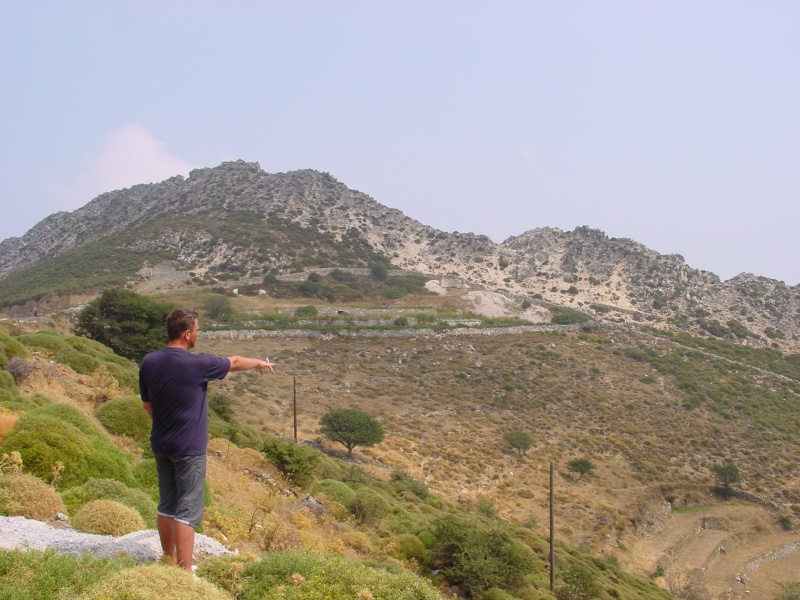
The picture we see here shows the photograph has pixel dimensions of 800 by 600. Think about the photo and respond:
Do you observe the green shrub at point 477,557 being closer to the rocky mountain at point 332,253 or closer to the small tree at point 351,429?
the small tree at point 351,429

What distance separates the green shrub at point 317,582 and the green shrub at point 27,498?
109 inches

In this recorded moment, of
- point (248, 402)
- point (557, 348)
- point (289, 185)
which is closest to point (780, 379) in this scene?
point (557, 348)

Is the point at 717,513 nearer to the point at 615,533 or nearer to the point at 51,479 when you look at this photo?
the point at 615,533

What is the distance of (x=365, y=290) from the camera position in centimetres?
6994

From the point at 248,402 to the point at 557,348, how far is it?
29.7 m

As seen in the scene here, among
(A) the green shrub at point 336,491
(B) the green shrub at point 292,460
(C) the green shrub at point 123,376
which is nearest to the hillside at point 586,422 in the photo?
(C) the green shrub at point 123,376

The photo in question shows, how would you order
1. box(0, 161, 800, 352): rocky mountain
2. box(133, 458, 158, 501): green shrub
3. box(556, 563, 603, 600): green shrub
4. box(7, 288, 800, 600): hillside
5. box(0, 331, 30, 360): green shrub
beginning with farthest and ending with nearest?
box(0, 161, 800, 352): rocky mountain, box(7, 288, 800, 600): hillside, box(556, 563, 603, 600): green shrub, box(0, 331, 30, 360): green shrub, box(133, 458, 158, 501): green shrub

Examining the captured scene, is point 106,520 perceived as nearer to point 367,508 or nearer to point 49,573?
point 49,573

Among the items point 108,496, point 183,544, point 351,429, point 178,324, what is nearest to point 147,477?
point 108,496

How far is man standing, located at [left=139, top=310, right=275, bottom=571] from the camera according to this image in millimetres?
4125

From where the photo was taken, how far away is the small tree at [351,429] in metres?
28.3

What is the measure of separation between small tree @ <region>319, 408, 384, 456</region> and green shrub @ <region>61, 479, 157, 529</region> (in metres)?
21.4

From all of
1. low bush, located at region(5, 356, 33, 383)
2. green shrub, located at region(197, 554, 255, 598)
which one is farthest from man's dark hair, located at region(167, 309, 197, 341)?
low bush, located at region(5, 356, 33, 383)

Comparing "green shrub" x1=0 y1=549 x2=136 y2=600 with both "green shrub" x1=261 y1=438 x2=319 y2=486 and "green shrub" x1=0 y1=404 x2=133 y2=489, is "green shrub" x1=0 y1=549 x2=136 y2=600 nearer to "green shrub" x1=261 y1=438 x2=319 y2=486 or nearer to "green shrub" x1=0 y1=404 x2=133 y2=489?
"green shrub" x1=0 y1=404 x2=133 y2=489
